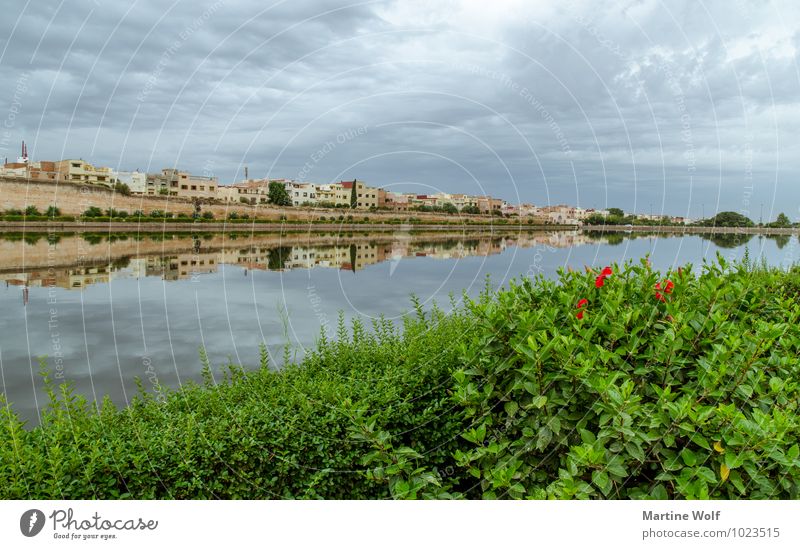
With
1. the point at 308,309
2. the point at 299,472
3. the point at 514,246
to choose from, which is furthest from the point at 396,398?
the point at 308,309

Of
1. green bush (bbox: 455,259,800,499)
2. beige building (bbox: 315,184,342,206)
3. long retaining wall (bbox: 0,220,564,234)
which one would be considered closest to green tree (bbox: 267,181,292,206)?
long retaining wall (bbox: 0,220,564,234)

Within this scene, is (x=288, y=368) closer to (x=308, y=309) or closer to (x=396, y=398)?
(x=308, y=309)

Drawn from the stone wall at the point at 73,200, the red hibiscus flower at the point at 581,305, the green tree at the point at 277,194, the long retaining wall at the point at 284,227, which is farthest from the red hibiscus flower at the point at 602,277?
the stone wall at the point at 73,200

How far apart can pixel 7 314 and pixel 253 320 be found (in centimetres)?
466

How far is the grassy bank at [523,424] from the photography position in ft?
8.19

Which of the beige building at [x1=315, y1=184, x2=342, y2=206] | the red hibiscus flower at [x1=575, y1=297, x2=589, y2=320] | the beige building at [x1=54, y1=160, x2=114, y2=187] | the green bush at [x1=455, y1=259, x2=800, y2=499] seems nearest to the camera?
the green bush at [x1=455, y1=259, x2=800, y2=499]

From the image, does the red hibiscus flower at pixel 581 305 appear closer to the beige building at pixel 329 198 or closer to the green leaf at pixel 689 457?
the green leaf at pixel 689 457

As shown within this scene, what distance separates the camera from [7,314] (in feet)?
24.8

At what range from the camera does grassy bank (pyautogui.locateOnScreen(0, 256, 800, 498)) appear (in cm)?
250

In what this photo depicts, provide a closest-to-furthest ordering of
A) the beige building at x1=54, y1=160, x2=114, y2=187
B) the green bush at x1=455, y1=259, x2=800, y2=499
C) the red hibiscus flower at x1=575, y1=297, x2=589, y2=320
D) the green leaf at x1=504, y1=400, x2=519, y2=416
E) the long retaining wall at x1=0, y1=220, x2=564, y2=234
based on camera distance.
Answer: the green bush at x1=455, y1=259, x2=800, y2=499 < the green leaf at x1=504, y1=400, x2=519, y2=416 < the red hibiscus flower at x1=575, y1=297, x2=589, y2=320 < the long retaining wall at x1=0, y1=220, x2=564, y2=234 < the beige building at x1=54, y1=160, x2=114, y2=187

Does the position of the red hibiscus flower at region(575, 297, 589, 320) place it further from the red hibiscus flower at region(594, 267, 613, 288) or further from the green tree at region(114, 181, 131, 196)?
the green tree at region(114, 181, 131, 196)

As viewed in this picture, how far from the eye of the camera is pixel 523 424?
2.81 meters

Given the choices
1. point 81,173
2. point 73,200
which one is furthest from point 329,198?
point 73,200

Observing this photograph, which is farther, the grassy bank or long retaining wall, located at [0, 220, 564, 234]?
long retaining wall, located at [0, 220, 564, 234]
